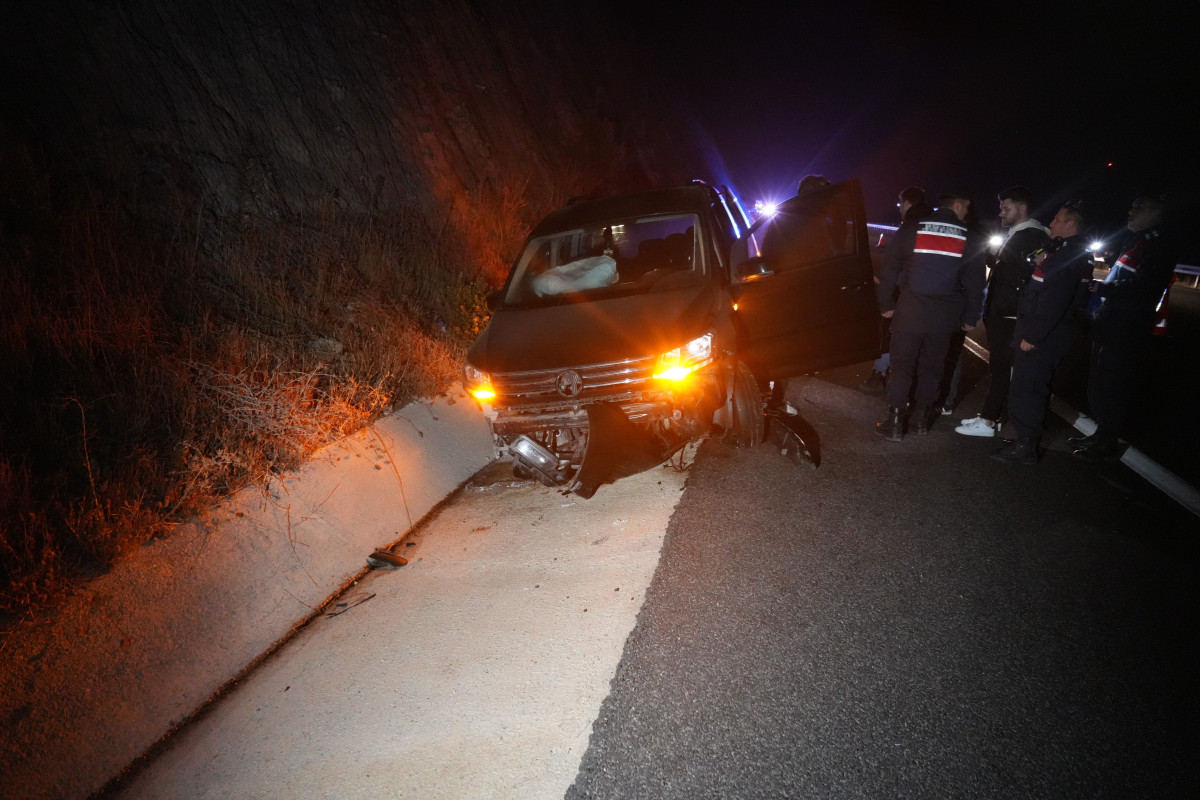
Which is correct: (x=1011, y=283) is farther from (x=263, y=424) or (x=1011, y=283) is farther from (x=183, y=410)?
(x=183, y=410)

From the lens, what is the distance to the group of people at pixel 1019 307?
13.5 ft

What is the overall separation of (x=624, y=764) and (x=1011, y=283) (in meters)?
4.89

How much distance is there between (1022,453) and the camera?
4.30 m

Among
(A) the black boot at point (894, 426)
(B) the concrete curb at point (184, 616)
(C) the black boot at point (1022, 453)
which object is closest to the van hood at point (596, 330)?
(B) the concrete curb at point (184, 616)

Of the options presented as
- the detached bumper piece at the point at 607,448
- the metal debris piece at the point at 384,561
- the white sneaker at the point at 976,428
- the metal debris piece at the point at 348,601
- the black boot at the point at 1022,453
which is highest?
the detached bumper piece at the point at 607,448

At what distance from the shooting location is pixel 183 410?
4039 millimetres

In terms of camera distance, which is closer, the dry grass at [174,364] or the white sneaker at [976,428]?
the dry grass at [174,364]

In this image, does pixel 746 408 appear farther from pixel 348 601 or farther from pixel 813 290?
pixel 348 601

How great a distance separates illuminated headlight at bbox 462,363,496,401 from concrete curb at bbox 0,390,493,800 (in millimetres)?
956

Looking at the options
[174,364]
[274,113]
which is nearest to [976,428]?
[174,364]

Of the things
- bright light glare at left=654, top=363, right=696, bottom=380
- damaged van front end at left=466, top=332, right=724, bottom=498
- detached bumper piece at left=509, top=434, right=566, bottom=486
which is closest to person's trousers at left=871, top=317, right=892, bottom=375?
damaged van front end at left=466, top=332, right=724, bottom=498

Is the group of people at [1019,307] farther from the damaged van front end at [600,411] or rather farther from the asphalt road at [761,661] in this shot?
the damaged van front end at [600,411]

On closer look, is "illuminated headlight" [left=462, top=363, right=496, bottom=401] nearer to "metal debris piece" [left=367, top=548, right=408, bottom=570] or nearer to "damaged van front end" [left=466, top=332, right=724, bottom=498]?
"damaged van front end" [left=466, top=332, right=724, bottom=498]

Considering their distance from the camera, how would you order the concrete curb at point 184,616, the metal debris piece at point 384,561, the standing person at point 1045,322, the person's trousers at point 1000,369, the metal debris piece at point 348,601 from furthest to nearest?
the person's trousers at point 1000,369 < the standing person at point 1045,322 < the metal debris piece at point 384,561 < the metal debris piece at point 348,601 < the concrete curb at point 184,616
